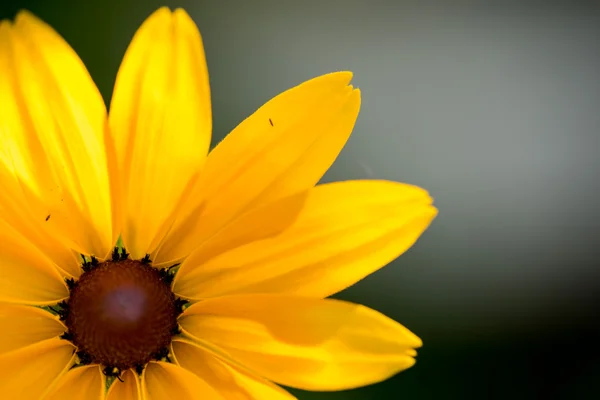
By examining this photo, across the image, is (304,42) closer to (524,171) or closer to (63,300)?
(524,171)

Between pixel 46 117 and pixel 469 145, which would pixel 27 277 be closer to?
pixel 46 117

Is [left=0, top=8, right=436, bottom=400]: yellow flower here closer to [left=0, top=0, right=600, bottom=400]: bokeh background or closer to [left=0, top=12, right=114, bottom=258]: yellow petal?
[left=0, top=12, right=114, bottom=258]: yellow petal

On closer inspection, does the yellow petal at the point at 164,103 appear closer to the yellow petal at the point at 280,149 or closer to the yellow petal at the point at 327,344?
the yellow petal at the point at 280,149

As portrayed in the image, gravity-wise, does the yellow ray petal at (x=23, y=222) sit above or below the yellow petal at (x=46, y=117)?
below

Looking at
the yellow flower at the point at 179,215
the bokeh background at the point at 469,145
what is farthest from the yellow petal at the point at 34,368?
the bokeh background at the point at 469,145

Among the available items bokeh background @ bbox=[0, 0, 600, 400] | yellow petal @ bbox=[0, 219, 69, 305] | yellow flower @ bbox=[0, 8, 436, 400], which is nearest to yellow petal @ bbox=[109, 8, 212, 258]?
yellow flower @ bbox=[0, 8, 436, 400]

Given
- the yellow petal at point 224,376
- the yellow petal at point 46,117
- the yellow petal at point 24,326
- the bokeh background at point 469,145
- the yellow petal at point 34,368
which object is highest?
the bokeh background at point 469,145
